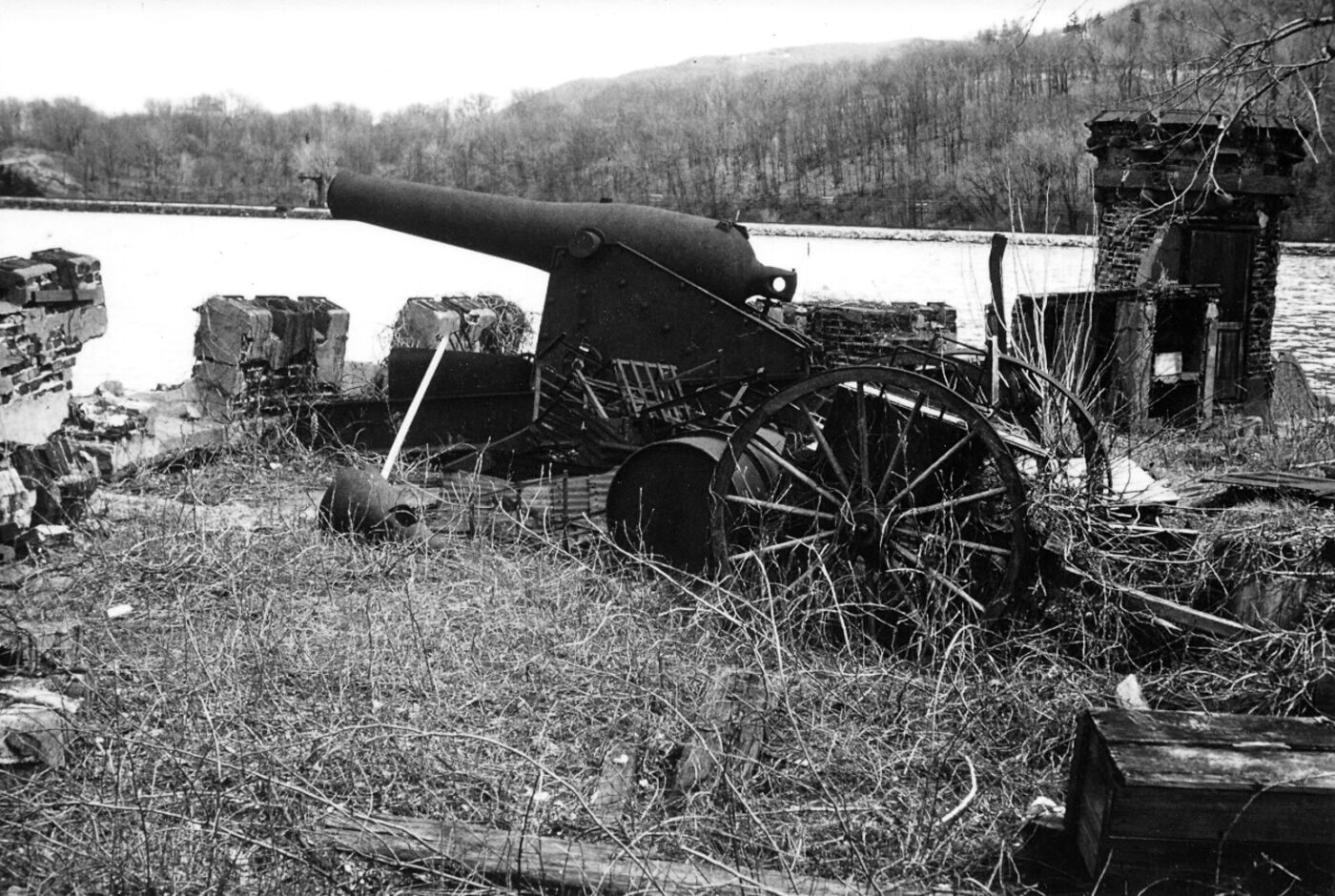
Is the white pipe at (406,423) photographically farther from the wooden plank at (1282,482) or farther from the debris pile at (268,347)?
the wooden plank at (1282,482)

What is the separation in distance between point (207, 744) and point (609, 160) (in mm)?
37506

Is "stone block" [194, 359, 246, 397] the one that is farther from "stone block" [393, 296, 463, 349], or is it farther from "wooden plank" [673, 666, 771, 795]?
"wooden plank" [673, 666, 771, 795]

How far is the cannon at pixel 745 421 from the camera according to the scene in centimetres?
474

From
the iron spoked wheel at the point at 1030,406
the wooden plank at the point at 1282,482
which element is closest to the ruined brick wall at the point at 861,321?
the iron spoked wheel at the point at 1030,406

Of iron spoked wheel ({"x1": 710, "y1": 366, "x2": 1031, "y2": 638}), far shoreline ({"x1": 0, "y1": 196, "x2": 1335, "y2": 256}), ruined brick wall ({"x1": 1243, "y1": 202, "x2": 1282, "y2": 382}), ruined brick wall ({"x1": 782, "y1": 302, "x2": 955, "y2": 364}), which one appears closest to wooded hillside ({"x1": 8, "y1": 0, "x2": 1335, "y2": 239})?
far shoreline ({"x1": 0, "y1": 196, "x2": 1335, "y2": 256})

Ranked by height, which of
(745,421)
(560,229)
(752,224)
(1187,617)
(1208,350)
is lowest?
(1187,617)

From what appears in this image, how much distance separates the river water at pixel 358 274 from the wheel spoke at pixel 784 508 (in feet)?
9.78

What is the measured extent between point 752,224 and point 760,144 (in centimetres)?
363

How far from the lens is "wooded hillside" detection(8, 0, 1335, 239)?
31484 millimetres

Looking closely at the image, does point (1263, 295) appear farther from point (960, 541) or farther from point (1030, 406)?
point (960, 541)

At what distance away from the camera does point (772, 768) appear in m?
3.71

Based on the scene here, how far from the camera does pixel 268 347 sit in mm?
9211

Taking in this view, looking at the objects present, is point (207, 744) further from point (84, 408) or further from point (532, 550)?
point (84, 408)

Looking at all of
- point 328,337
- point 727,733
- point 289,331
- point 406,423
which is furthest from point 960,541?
point 328,337
